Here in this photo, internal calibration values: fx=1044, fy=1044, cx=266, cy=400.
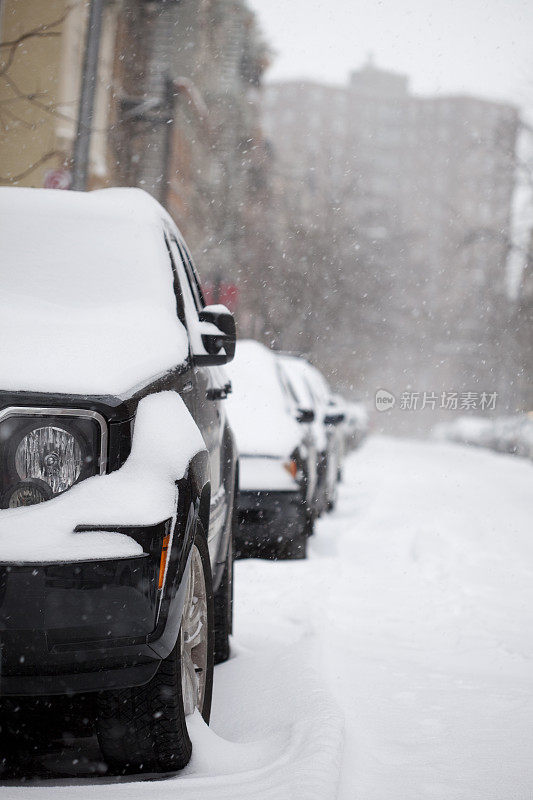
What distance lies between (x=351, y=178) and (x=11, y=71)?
22.5 m

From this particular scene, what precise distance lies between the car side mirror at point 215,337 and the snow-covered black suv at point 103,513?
29 cm

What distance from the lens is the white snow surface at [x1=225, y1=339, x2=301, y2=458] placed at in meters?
8.09

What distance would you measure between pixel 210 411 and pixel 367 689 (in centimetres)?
131

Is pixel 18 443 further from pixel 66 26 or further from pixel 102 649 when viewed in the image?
pixel 66 26

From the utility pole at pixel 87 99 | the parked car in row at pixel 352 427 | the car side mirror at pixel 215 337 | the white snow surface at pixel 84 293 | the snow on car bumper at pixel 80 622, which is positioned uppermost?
the utility pole at pixel 87 99

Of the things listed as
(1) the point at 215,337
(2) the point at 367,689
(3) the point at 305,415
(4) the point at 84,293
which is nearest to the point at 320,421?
(3) the point at 305,415

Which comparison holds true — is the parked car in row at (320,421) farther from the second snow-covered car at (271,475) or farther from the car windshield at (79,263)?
the car windshield at (79,263)

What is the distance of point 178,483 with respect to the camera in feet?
9.24

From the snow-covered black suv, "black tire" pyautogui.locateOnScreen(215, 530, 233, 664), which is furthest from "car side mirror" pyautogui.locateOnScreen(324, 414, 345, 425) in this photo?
the snow-covered black suv

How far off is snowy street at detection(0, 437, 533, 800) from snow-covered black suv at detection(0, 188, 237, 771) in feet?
0.81

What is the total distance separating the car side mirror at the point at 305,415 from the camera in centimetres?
916

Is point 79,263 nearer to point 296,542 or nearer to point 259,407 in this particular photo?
point 296,542

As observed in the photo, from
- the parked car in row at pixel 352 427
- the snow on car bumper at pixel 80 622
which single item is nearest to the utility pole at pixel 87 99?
the parked car in row at pixel 352 427

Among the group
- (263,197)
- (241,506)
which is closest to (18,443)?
(241,506)
